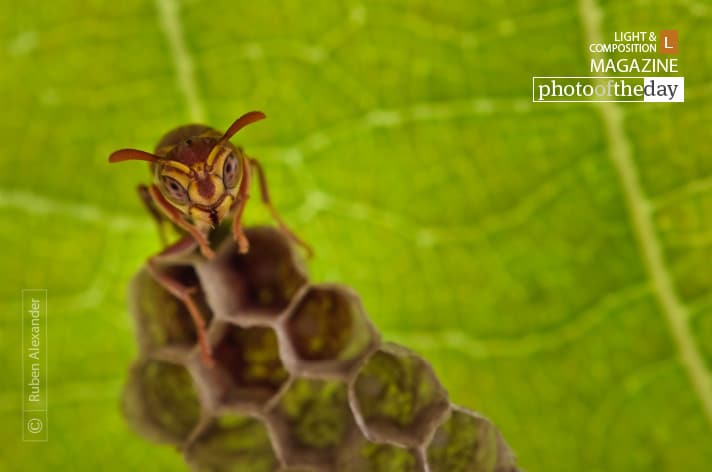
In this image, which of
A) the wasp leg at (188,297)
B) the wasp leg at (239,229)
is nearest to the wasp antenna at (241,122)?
the wasp leg at (239,229)

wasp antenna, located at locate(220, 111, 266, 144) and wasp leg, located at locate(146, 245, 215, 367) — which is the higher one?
wasp antenna, located at locate(220, 111, 266, 144)

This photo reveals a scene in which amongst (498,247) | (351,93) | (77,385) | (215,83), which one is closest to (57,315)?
(77,385)

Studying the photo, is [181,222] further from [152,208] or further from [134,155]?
[152,208]

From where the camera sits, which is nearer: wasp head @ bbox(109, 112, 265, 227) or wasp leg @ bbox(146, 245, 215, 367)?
wasp head @ bbox(109, 112, 265, 227)

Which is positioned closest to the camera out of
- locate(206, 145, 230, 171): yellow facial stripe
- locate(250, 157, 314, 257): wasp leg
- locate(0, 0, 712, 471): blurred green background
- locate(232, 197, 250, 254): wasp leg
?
locate(206, 145, 230, 171): yellow facial stripe

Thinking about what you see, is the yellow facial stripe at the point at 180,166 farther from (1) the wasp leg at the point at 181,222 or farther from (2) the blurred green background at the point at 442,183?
(2) the blurred green background at the point at 442,183

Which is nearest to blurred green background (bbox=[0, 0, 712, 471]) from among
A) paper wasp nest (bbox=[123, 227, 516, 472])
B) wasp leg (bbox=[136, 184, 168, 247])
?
wasp leg (bbox=[136, 184, 168, 247])

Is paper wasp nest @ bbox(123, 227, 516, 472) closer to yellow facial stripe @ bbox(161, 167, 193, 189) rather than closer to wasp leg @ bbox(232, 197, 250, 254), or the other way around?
wasp leg @ bbox(232, 197, 250, 254)
